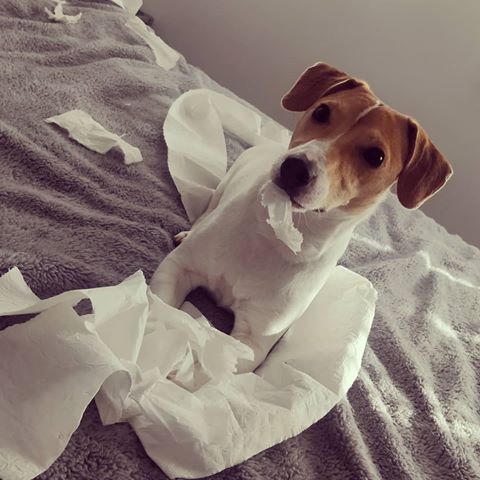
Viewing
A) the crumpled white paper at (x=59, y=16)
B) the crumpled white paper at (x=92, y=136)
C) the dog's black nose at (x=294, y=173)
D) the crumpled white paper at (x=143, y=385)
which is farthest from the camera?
the crumpled white paper at (x=59, y=16)

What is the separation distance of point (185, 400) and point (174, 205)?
0.60 m

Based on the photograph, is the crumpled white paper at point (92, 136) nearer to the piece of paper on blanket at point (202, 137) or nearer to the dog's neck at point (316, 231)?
the piece of paper on blanket at point (202, 137)

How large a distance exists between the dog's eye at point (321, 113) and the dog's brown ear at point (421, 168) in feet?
0.57

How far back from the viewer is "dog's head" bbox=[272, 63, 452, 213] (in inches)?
39.4

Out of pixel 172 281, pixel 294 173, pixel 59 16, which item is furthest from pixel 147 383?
pixel 59 16

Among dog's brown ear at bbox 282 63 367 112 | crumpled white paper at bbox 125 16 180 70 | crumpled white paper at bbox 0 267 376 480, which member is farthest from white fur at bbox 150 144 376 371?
crumpled white paper at bbox 125 16 180 70

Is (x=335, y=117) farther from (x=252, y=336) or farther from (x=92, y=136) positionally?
(x=92, y=136)

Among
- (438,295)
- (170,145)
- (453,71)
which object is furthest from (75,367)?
(453,71)

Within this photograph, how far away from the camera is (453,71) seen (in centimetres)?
A: 269

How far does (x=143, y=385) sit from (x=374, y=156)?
61 cm

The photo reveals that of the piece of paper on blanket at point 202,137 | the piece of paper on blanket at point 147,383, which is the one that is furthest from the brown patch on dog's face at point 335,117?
the piece of paper on blanket at point 147,383

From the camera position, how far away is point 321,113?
1.12 m

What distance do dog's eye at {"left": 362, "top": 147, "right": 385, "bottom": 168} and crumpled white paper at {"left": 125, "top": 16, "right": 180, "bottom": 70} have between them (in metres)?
1.21

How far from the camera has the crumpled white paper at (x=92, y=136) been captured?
1.41 meters
